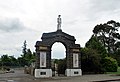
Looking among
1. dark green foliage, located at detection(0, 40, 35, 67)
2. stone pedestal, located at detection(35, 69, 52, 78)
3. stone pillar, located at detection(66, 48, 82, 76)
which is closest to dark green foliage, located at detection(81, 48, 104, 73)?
stone pillar, located at detection(66, 48, 82, 76)

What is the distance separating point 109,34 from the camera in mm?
80562

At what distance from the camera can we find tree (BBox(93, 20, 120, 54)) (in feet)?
256

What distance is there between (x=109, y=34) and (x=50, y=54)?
49.5 metres

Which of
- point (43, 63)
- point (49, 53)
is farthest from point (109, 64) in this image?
point (43, 63)

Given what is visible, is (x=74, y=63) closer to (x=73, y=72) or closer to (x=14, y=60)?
(x=73, y=72)

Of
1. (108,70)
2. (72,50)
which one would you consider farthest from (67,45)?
(108,70)

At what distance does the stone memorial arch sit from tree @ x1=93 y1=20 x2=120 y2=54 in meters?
42.9

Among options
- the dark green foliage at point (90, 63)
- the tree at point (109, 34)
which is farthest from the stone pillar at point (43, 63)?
the tree at point (109, 34)

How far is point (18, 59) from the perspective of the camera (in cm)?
10694

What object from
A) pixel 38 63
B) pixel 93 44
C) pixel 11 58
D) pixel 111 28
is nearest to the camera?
pixel 38 63

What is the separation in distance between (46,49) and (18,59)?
246ft

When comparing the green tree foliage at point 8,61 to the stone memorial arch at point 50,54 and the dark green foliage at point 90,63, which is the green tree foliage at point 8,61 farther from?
the stone memorial arch at point 50,54

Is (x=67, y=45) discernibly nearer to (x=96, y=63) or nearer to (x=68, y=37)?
(x=68, y=37)

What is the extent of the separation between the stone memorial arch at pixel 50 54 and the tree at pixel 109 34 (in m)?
42.9
